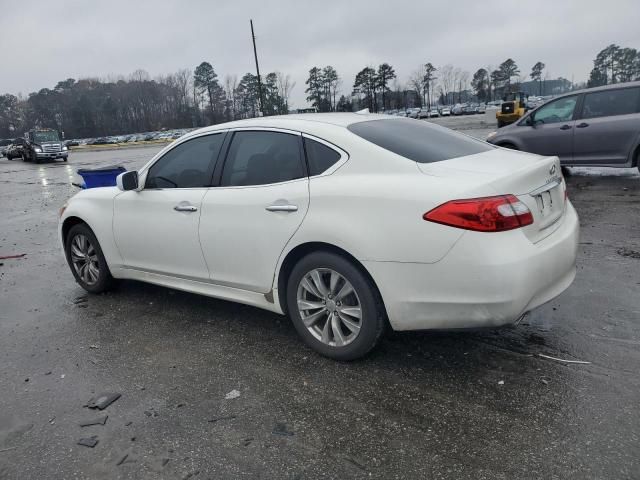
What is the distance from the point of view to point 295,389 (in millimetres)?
3264

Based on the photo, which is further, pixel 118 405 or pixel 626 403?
pixel 118 405

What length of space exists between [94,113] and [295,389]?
5100 inches

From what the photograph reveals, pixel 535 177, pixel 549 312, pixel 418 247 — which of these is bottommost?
pixel 549 312

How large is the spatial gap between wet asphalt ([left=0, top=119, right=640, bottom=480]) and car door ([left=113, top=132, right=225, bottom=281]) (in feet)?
1.72

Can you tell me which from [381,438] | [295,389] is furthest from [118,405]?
[381,438]

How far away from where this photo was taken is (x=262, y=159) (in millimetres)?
3896

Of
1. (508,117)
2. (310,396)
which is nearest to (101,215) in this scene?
(310,396)

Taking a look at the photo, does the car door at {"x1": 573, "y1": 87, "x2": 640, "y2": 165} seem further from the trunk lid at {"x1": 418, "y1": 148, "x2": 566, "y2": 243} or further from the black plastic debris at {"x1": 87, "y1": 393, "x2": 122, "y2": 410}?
the black plastic debris at {"x1": 87, "y1": 393, "x2": 122, "y2": 410}

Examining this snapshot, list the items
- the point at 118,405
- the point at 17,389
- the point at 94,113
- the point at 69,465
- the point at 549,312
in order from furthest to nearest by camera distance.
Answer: the point at 94,113, the point at 549,312, the point at 17,389, the point at 118,405, the point at 69,465

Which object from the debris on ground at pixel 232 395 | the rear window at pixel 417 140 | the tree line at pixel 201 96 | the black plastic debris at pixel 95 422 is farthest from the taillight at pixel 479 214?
the tree line at pixel 201 96

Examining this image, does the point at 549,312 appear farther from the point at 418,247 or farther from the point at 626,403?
the point at 418,247

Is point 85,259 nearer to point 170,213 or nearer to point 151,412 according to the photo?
point 170,213

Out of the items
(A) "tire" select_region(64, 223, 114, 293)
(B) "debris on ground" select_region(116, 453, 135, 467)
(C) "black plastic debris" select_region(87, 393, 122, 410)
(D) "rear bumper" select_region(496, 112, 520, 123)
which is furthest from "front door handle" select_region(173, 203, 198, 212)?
(D) "rear bumper" select_region(496, 112, 520, 123)

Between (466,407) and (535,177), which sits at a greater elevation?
(535,177)
